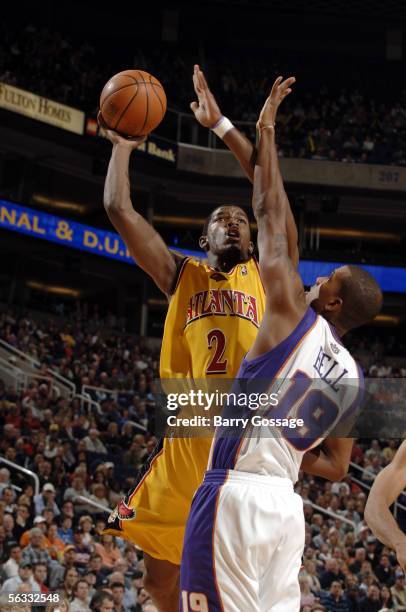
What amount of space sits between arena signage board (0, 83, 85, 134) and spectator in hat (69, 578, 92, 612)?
1200 centimetres

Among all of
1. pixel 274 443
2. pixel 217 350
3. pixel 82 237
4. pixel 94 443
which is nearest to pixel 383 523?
pixel 274 443

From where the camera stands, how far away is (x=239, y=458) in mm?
3111

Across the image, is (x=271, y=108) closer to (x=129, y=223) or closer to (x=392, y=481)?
(x=129, y=223)

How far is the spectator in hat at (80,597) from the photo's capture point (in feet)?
27.0

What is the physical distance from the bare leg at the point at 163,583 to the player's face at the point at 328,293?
67.9 inches

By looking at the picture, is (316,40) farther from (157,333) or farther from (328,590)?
(328,590)

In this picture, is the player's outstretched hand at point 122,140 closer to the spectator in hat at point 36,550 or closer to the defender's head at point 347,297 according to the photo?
the defender's head at point 347,297

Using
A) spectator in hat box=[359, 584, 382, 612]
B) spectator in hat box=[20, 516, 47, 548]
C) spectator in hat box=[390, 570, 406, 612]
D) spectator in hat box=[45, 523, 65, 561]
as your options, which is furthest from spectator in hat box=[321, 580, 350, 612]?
spectator in hat box=[20, 516, 47, 548]

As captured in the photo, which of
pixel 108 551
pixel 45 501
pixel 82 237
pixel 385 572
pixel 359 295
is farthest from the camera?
pixel 82 237

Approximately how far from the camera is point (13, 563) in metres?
8.66

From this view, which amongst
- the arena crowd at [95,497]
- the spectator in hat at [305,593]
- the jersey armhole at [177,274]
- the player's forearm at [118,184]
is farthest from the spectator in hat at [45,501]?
the player's forearm at [118,184]

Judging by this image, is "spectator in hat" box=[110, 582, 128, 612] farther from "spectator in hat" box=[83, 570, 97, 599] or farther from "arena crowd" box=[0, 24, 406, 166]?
"arena crowd" box=[0, 24, 406, 166]

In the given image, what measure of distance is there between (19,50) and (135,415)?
10205 millimetres

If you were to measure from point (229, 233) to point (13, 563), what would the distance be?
551 centimetres
